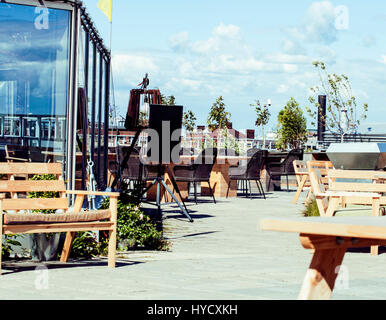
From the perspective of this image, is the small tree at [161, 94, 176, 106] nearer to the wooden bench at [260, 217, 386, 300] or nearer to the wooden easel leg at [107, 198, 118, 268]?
the wooden easel leg at [107, 198, 118, 268]

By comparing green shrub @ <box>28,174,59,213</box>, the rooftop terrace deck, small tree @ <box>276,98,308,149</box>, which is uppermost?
small tree @ <box>276,98,308,149</box>

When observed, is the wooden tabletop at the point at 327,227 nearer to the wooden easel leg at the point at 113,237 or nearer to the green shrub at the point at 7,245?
the wooden easel leg at the point at 113,237

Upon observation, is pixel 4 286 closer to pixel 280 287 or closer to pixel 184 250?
pixel 280 287

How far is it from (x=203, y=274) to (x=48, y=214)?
4.21 ft

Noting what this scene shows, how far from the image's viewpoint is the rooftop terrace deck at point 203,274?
4805 mm

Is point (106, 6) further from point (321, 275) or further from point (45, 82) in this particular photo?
point (321, 275)

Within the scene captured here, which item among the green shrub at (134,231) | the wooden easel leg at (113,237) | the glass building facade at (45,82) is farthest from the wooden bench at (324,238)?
the glass building facade at (45,82)

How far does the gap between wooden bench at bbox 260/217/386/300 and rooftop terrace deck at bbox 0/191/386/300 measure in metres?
2.02

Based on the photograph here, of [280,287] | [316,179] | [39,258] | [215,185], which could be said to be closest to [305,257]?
[316,179]

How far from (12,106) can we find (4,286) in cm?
369

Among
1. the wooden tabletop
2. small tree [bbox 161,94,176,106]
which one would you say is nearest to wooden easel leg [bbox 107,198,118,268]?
the wooden tabletop

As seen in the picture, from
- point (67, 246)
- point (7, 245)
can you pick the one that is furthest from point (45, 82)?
point (67, 246)

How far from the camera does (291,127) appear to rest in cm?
3469

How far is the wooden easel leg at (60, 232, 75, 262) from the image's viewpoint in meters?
6.36
